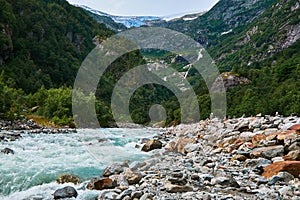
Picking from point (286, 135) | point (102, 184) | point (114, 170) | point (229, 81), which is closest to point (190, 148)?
point (286, 135)

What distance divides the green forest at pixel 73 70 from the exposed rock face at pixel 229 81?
2.55 m

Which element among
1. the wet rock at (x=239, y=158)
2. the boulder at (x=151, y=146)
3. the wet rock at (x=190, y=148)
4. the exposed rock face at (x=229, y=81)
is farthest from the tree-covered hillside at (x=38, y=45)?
the wet rock at (x=239, y=158)

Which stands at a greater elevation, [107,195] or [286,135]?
[286,135]

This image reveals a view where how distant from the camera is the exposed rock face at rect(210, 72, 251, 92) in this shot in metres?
78.9

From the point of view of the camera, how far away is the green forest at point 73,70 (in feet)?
144

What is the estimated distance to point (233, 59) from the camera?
180 meters

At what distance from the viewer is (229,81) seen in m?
83.6

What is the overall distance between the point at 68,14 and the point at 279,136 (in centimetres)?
14218

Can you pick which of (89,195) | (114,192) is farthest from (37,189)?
(114,192)

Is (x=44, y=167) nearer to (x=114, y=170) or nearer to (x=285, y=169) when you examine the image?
(x=114, y=170)

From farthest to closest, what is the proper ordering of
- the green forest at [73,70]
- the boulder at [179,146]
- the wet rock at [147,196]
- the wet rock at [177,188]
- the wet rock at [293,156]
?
the green forest at [73,70] → the boulder at [179,146] → the wet rock at [293,156] → the wet rock at [177,188] → the wet rock at [147,196]

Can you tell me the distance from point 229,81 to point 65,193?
8037 cm

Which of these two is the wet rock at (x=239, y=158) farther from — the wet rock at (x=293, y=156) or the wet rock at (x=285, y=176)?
the wet rock at (x=285, y=176)

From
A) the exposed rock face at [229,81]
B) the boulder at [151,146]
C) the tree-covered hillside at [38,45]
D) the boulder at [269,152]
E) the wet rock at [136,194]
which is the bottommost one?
the boulder at [151,146]
